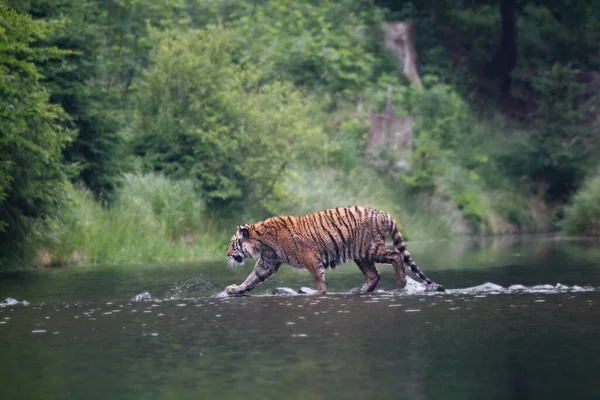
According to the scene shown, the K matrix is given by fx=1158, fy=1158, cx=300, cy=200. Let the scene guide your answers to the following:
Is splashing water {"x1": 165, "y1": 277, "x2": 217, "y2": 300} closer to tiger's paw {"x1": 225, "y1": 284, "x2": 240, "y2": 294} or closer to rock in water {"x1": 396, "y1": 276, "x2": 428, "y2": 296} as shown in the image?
tiger's paw {"x1": 225, "y1": 284, "x2": 240, "y2": 294}

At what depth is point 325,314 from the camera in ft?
50.5

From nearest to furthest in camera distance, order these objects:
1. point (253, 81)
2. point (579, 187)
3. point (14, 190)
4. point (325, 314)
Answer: point (325, 314) < point (14, 190) < point (253, 81) < point (579, 187)

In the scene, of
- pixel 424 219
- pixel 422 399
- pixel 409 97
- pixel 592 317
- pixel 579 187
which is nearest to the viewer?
pixel 422 399

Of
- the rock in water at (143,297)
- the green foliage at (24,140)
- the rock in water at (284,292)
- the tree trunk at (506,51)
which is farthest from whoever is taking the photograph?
the tree trunk at (506,51)

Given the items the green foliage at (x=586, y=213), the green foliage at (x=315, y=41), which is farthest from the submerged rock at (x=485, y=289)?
the green foliage at (x=315, y=41)

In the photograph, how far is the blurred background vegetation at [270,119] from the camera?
27047mm

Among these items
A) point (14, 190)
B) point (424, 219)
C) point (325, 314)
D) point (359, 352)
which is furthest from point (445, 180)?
point (359, 352)

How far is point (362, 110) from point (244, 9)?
927 cm

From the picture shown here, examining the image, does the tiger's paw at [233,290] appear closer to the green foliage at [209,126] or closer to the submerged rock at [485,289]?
the submerged rock at [485,289]

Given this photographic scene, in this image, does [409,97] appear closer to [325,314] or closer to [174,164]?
[174,164]

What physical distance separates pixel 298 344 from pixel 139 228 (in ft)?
60.8

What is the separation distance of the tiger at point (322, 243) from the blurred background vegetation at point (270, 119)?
6.86 m

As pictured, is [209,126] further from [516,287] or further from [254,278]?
[516,287]

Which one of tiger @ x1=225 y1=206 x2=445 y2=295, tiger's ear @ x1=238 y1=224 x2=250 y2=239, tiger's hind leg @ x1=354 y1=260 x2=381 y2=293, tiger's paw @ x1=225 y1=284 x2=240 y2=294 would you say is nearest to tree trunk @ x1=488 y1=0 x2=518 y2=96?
tiger @ x1=225 y1=206 x2=445 y2=295
